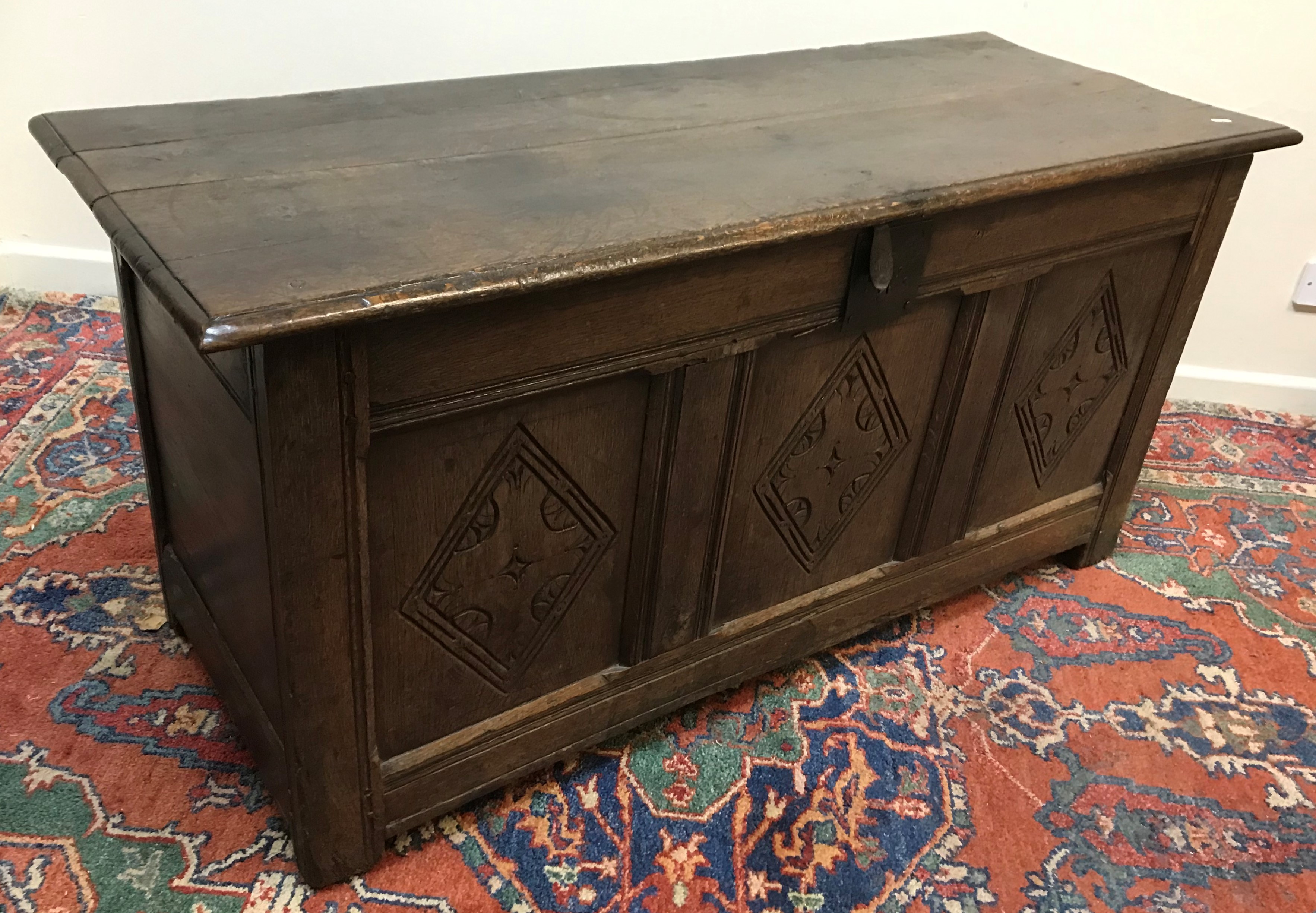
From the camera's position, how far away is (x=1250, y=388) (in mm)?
2645

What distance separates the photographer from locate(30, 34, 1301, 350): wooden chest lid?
107 cm

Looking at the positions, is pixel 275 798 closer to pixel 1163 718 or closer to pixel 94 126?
pixel 94 126

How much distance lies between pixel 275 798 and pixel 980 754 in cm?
101

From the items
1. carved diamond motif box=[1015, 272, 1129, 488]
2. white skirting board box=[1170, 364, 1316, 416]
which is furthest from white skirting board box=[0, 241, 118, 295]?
white skirting board box=[1170, 364, 1316, 416]

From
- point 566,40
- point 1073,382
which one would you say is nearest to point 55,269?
point 566,40

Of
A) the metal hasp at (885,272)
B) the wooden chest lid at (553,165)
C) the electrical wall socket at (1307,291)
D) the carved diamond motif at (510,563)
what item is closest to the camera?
the wooden chest lid at (553,165)

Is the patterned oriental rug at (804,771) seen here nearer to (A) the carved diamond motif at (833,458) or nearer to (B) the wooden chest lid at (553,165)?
(A) the carved diamond motif at (833,458)

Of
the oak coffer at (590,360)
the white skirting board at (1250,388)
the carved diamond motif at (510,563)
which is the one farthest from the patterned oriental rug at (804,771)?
the white skirting board at (1250,388)

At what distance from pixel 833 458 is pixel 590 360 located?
49 cm

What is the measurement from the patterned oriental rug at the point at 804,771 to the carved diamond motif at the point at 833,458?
30 cm

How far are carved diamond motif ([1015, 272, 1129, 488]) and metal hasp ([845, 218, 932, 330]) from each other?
42 centimetres

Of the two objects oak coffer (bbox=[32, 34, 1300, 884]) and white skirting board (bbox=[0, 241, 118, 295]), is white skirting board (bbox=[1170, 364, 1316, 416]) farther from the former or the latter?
white skirting board (bbox=[0, 241, 118, 295])

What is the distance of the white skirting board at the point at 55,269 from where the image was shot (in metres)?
2.61

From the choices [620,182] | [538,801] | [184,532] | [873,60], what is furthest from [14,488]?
[873,60]
